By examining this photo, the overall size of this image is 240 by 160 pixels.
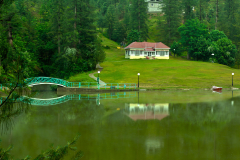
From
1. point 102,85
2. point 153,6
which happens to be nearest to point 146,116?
point 102,85

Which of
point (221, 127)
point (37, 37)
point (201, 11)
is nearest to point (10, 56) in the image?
point (221, 127)

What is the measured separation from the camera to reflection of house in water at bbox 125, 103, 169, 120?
82.3 feet

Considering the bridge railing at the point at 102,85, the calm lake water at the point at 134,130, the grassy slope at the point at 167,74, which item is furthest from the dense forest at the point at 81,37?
the calm lake water at the point at 134,130

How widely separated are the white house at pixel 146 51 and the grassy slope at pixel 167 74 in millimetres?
3945

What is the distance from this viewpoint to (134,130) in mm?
20328

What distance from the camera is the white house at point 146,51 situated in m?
77.3

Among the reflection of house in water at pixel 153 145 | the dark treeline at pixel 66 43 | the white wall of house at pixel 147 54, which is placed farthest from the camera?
the white wall of house at pixel 147 54

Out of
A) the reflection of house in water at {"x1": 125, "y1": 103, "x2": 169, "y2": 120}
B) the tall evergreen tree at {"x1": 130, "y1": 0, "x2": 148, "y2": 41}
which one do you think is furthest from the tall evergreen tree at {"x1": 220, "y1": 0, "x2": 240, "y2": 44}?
the reflection of house in water at {"x1": 125, "y1": 103, "x2": 169, "y2": 120}

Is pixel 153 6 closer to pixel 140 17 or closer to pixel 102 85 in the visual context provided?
pixel 140 17

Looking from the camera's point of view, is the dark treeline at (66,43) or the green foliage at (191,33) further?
the green foliage at (191,33)

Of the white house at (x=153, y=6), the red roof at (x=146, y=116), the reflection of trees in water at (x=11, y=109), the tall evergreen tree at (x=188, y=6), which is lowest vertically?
the red roof at (x=146, y=116)

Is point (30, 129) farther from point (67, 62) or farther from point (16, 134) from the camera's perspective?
point (67, 62)

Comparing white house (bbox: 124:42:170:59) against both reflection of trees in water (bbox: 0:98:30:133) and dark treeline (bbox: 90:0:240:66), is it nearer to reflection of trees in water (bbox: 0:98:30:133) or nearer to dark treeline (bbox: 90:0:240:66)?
dark treeline (bbox: 90:0:240:66)

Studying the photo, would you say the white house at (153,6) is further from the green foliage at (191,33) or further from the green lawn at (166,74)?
the green lawn at (166,74)
